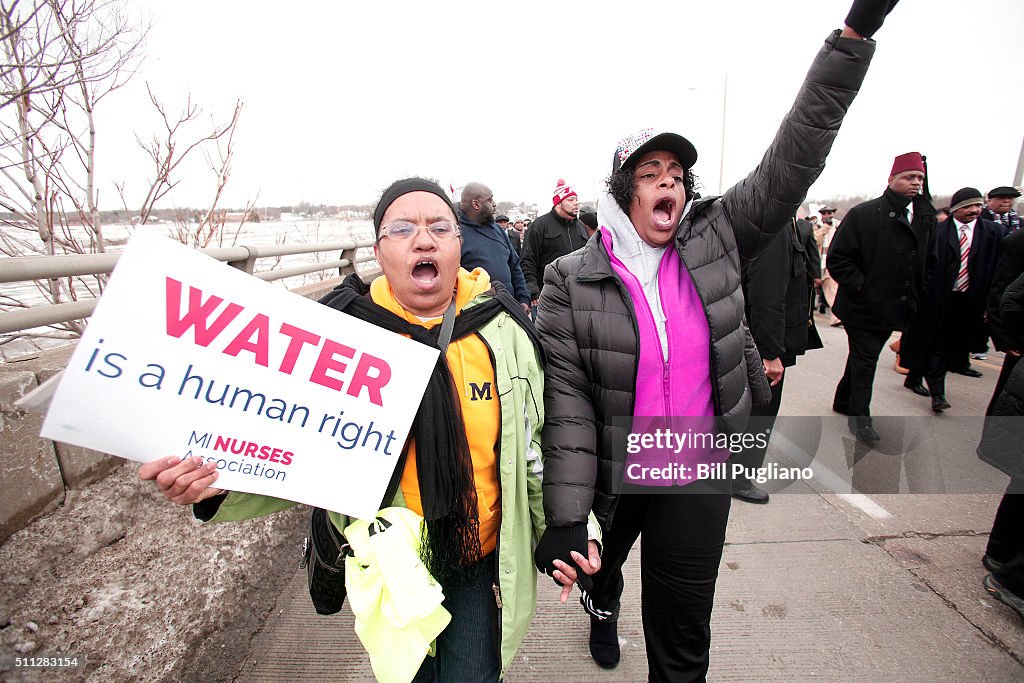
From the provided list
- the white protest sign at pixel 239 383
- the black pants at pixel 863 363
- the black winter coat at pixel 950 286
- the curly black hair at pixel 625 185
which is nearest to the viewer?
the white protest sign at pixel 239 383

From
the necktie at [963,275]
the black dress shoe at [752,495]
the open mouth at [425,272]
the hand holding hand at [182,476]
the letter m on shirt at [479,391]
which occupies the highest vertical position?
the open mouth at [425,272]

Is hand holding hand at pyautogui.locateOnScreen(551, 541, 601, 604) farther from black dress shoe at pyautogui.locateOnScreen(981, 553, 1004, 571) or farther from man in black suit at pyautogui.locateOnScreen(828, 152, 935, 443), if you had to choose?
man in black suit at pyautogui.locateOnScreen(828, 152, 935, 443)

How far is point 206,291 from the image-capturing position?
1.22 m

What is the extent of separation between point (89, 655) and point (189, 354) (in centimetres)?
167

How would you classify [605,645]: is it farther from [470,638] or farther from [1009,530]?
[1009,530]

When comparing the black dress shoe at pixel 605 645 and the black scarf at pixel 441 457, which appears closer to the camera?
the black scarf at pixel 441 457

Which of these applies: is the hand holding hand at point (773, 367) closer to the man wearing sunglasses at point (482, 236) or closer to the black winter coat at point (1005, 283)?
the black winter coat at point (1005, 283)

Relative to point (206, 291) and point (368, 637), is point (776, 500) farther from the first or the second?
point (206, 291)

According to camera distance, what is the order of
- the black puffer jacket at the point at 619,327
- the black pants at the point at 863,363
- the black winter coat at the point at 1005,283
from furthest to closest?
the black pants at the point at 863,363, the black winter coat at the point at 1005,283, the black puffer jacket at the point at 619,327

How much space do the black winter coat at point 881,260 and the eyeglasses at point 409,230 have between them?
3.97 m

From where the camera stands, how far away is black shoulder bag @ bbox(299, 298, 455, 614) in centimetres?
151

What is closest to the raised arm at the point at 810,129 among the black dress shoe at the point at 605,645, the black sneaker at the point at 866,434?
the black dress shoe at the point at 605,645

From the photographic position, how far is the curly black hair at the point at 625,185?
1.92 metres

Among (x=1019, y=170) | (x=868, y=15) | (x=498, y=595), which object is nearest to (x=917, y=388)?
(x=868, y=15)
